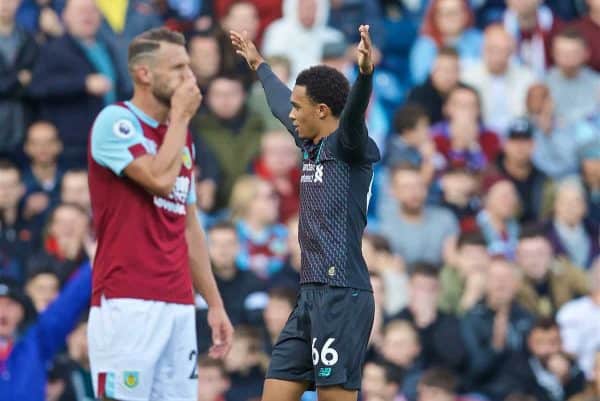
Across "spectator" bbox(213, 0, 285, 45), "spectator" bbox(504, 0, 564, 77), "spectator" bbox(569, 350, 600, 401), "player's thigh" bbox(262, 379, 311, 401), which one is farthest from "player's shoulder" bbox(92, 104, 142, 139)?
"spectator" bbox(504, 0, 564, 77)

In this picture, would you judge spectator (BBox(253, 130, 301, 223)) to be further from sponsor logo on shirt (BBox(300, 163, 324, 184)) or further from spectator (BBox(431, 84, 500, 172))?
sponsor logo on shirt (BBox(300, 163, 324, 184))

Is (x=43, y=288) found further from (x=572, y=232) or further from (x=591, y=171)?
(x=591, y=171)

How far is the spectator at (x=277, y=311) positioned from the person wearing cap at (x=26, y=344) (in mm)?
2229

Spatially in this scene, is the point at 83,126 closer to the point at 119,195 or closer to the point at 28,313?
the point at 28,313

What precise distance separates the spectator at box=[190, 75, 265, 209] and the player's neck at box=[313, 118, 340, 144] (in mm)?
5984

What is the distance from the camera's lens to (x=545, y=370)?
12469 millimetres

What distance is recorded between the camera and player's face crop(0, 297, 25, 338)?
33.3 feet

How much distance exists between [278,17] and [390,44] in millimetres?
1211

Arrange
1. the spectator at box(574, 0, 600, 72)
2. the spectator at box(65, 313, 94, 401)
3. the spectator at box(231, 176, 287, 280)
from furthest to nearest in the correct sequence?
the spectator at box(574, 0, 600, 72)
the spectator at box(231, 176, 287, 280)
the spectator at box(65, 313, 94, 401)

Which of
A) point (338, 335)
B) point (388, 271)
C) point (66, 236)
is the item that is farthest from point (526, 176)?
point (338, 335)

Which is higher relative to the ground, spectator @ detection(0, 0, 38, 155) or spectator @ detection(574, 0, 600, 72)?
spectator @ detection(574, 0, 600, 72)

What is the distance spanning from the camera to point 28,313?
10.3 m

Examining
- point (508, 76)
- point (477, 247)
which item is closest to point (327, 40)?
point (508, 76)

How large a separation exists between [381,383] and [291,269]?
1532 millimetres
